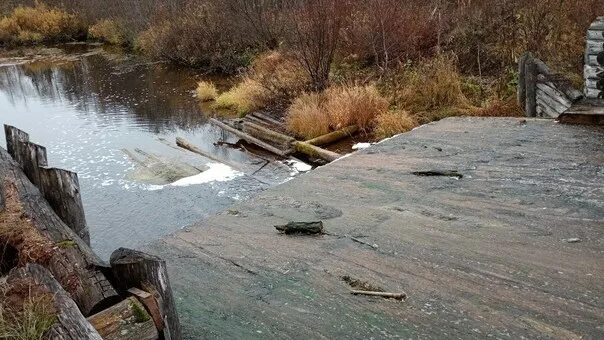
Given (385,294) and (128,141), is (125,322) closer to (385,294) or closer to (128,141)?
(385,294)

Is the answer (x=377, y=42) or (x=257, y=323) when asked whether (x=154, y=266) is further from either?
(x=377, y=42)

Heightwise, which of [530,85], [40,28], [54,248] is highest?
[40,28]

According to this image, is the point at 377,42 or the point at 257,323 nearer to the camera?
the point at 257,323

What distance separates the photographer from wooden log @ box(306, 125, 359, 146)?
40.2ft

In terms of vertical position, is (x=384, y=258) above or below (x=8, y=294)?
below

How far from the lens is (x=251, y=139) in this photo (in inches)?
532

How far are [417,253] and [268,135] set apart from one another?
9513 mm

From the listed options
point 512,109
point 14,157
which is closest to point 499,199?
point 14,157

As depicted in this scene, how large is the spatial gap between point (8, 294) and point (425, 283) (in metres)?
2.44

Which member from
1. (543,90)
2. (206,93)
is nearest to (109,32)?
(206,93)

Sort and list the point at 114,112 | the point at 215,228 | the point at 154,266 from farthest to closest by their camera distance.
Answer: the point at 114,112
the point at 215,228
the point at 154,266

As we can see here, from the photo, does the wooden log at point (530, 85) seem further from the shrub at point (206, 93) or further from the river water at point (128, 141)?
the shrub at point (206, 93)

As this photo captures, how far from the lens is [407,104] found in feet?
43.3

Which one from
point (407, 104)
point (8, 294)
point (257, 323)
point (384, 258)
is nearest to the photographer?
point (8, 294)
